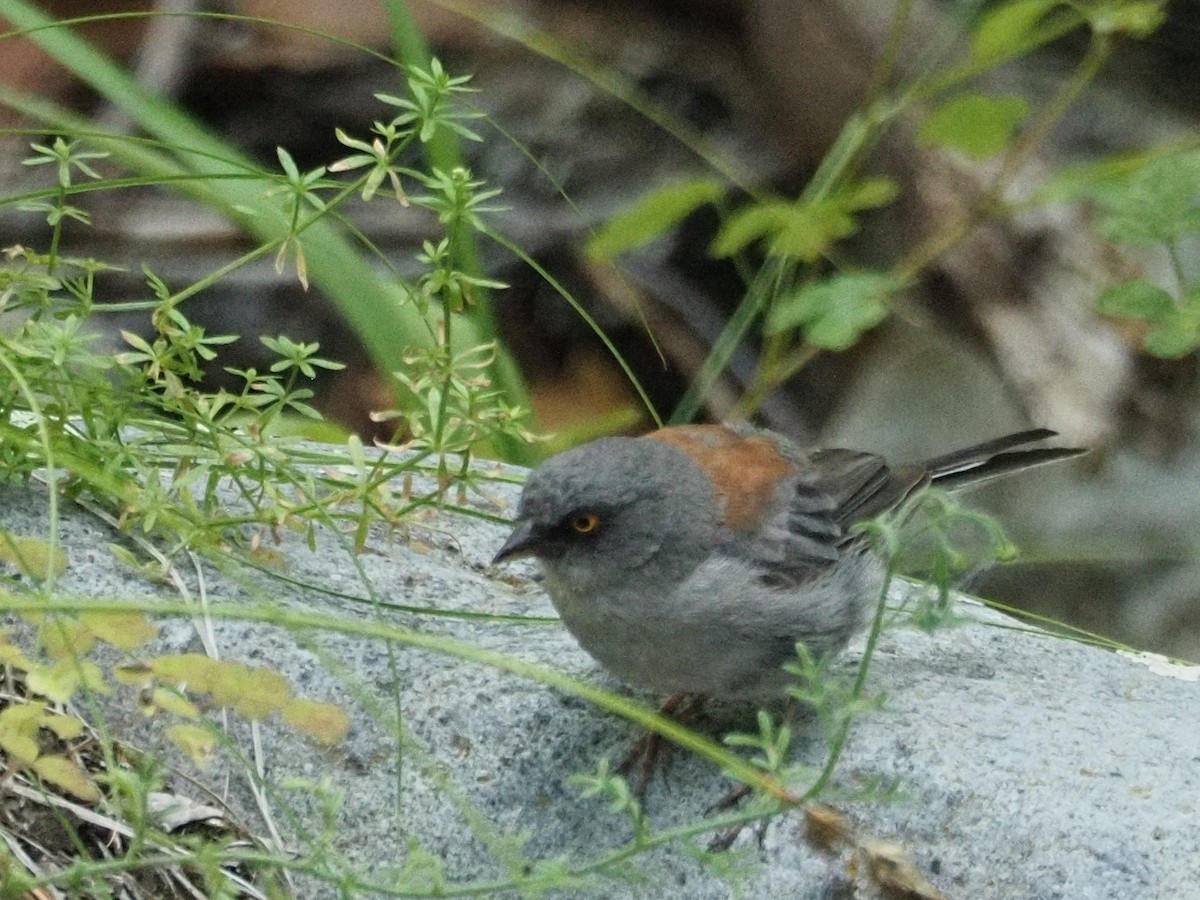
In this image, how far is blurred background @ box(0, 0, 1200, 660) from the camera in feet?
16.2

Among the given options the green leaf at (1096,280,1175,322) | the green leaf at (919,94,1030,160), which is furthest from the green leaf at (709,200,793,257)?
the green leaf at (1096,280,1175,322)

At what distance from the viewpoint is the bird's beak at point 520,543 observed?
2.88m

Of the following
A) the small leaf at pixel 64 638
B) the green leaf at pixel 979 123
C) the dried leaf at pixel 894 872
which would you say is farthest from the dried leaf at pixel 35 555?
the green leaf at pixel 979 123

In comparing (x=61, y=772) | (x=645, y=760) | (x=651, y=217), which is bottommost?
(x=645, y=760)

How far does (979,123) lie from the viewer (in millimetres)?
3398

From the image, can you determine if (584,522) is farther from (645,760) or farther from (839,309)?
(839,309)

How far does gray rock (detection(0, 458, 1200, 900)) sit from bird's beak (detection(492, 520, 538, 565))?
0.16m

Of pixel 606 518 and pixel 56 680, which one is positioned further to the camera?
pixel 606 518

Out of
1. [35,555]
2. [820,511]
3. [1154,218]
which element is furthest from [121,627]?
[1154,218]

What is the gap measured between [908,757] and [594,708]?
0.58 metres

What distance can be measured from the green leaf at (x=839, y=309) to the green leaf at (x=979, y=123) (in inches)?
14.9

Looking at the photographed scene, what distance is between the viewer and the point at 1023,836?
2535 mm

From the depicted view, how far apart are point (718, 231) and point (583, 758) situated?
12.2ft

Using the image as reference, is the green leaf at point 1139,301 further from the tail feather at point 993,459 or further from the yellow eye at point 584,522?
the yellow eye at point 584,522
